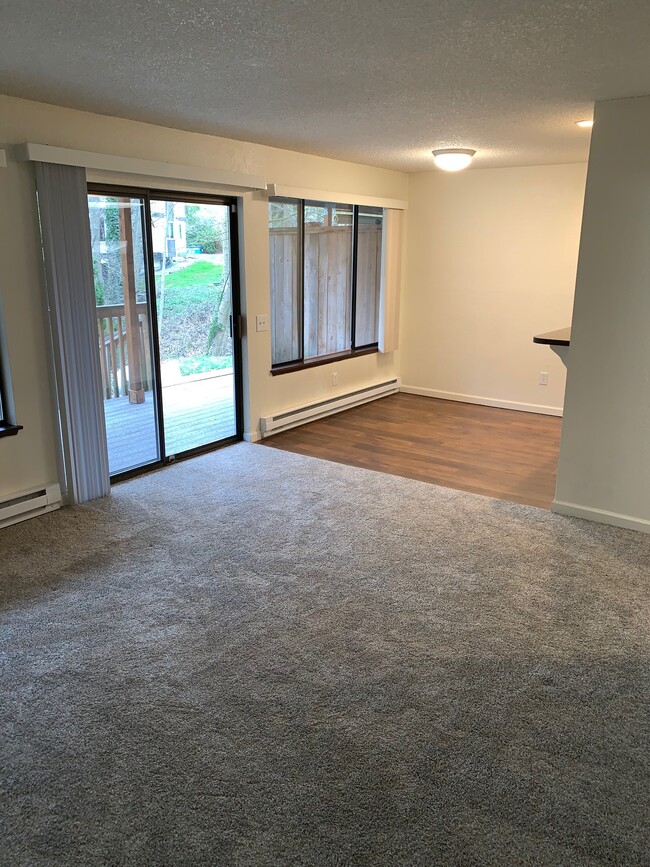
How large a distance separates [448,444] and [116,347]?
272 centimetres

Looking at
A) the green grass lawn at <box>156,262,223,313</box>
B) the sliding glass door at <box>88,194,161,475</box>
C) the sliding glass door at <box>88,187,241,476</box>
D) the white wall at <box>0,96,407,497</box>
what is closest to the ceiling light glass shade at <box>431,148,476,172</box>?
the white wall at <box>0,96,407,497</box>

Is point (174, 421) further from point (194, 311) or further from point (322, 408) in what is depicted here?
point (322, 408)

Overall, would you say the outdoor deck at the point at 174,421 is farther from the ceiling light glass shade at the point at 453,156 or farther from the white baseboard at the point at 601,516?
the white baseboard at the point at 601,516

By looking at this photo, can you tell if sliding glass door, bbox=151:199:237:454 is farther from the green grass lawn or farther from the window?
the window

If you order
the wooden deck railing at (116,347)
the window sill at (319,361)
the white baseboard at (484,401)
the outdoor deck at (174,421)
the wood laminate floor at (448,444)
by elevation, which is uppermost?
the wooden deck railing at (116,347)

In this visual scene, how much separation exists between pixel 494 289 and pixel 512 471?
7.94 ft

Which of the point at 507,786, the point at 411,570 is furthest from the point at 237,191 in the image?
the point at 507,786

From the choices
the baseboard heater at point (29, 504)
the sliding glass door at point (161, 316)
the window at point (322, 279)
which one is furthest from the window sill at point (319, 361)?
the baseboard heater at point (29, 504)

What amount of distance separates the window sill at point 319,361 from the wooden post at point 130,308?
1.33 m

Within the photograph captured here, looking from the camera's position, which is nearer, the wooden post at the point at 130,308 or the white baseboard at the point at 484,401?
the wooden post at the point at 130,308

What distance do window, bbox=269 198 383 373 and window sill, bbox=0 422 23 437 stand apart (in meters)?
A: 2.31

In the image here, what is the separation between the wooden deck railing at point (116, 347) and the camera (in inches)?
165

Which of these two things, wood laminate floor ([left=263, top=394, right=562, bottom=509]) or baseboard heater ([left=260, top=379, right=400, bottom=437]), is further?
baseboard heater ([left=260, top=379, right=400, bottom=437])

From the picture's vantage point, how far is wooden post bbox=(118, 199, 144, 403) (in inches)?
164
